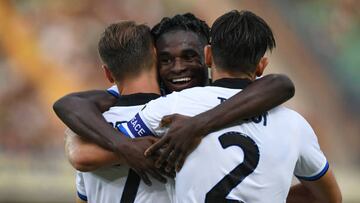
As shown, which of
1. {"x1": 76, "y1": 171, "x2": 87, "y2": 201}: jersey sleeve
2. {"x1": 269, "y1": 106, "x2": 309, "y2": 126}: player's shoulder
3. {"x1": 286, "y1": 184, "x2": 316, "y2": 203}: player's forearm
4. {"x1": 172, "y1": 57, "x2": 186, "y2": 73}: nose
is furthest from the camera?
{"x1": 172, "y1": 57, "x2": 186, "y2": 73}: nose

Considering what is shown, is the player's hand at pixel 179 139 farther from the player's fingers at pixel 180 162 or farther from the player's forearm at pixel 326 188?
the player's forearm at pixel 326 188

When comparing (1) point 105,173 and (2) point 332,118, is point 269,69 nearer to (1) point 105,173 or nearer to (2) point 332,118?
(2) point 332,118

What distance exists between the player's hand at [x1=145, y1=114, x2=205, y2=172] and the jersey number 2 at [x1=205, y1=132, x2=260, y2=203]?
79mm

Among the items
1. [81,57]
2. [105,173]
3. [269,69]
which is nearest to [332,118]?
[269,69]

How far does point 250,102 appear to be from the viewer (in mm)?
2096

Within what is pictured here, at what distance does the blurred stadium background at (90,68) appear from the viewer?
7016 mm

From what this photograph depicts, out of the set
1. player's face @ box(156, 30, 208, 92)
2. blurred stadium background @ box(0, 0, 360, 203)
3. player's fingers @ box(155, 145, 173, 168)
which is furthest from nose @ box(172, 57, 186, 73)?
blurred stadium background @ box(0, 0, 360, 203)

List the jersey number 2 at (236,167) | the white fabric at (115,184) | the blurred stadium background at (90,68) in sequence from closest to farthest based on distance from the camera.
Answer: the jersey number 2 at (236,167) → the white fabric at (115,184) → the blurred stadium background at (90,68)

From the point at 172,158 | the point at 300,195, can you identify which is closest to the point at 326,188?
the point at 300,195

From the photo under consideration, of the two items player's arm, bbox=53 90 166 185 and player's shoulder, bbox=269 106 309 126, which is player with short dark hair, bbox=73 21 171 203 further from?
player's shoulder, bbox=269 106 309 126

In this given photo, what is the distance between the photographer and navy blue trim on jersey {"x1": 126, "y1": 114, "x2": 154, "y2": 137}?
2.18 metres

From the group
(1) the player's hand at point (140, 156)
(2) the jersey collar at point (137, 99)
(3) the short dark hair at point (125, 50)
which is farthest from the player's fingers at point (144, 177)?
(3) the short dark hair at point (125, 50)

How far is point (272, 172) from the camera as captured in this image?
82.5 inches

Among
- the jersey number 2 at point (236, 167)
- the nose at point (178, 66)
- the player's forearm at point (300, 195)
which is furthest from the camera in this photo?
the nose at point (178, 66)
